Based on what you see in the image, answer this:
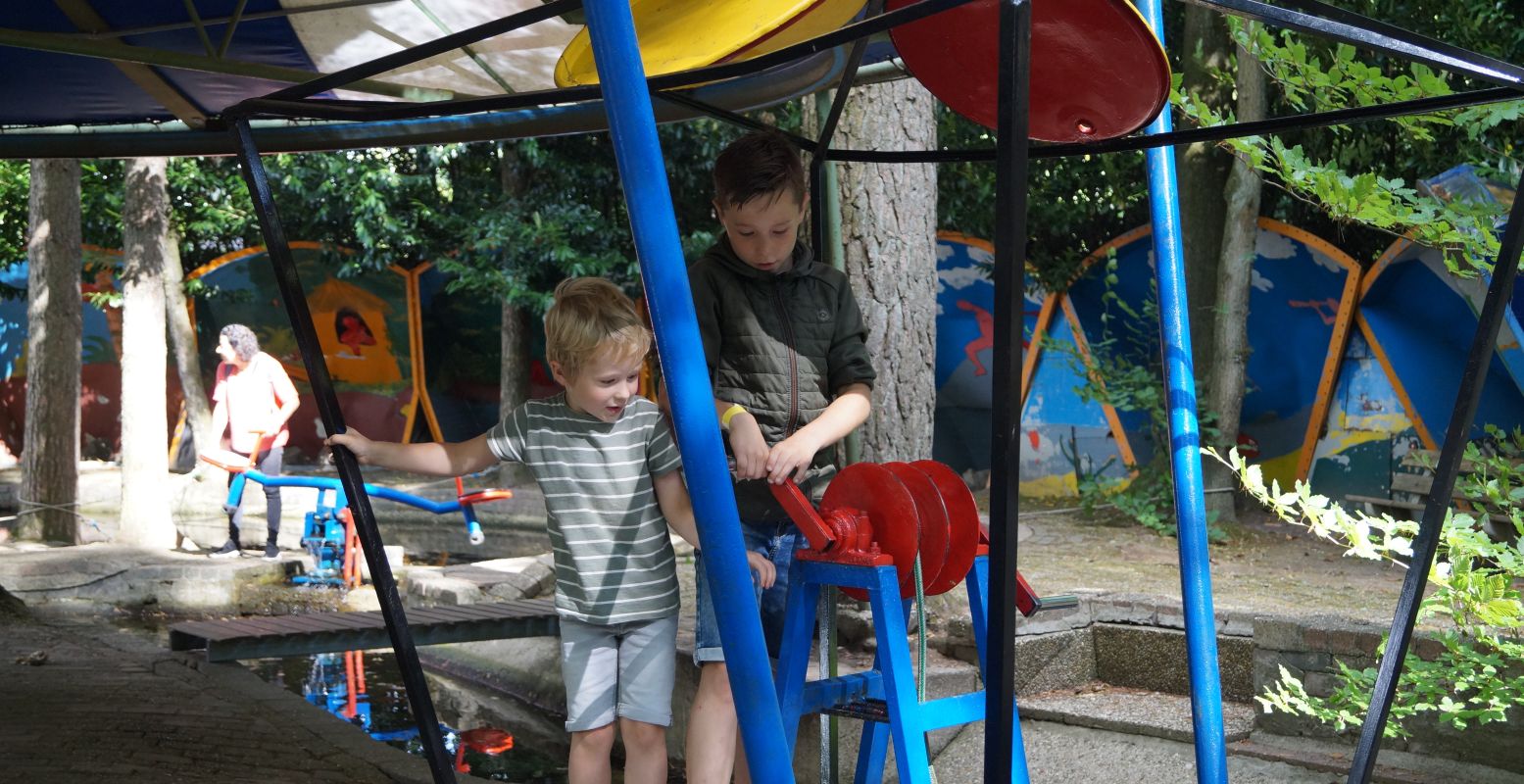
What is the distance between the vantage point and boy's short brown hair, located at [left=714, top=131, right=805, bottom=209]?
97.4 inches

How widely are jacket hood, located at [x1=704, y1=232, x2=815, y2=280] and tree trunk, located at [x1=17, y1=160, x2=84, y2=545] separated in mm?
8352

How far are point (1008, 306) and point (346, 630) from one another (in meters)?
4.11

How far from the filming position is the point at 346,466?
2508mm

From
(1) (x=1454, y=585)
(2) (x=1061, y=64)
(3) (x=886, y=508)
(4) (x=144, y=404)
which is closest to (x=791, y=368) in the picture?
(3) (x=886, y=508)

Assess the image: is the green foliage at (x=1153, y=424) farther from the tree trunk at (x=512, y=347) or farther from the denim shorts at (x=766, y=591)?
the tree trunk at (x=512, y=347)

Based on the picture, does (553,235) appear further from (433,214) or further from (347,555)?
(347,555)

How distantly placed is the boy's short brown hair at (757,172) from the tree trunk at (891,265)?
2317 millimetres

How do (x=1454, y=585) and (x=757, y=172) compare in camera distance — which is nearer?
(x=757, y=172)

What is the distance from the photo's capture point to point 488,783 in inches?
153

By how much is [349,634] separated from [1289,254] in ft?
24.0

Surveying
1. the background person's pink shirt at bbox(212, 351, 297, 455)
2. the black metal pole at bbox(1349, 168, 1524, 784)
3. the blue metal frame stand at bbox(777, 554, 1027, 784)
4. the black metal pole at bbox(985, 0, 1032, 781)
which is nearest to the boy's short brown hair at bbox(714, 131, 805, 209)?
the blue metal frame stand at bbox(777, 554, 1027, 784)

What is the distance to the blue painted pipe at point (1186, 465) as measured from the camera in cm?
254

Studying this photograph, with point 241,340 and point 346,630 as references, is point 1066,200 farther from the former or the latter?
point 346,630


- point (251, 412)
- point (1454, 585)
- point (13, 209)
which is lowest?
point (1454, 585)
